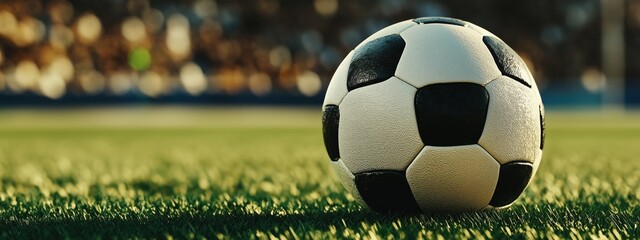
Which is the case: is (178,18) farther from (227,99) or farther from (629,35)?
(629,35)

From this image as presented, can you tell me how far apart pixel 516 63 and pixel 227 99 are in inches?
946

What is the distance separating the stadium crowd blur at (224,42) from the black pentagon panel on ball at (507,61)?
2371cm

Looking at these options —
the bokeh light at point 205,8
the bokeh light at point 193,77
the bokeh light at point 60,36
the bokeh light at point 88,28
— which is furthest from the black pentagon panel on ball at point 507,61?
the bokeh light at point 205,8

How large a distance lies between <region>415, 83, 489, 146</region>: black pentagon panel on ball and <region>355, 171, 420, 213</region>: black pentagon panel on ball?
20cm

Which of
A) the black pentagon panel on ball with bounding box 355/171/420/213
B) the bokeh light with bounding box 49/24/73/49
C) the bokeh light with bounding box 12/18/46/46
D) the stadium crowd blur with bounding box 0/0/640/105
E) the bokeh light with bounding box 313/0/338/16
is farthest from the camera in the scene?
the bokeh light with bounding box 313/0/338/16

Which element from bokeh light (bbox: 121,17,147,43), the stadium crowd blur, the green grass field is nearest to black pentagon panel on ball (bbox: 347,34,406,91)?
the green grass field

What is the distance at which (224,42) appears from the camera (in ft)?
101

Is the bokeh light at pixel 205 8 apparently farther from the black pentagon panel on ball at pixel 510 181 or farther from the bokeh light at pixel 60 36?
the black pentagon panel on ball at pixel 510 181

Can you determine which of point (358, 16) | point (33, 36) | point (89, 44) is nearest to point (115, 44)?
point (89, 44)

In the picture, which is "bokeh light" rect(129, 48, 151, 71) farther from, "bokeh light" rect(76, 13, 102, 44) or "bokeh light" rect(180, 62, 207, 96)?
"bokeh light" rect(76, 13, 102, 44)

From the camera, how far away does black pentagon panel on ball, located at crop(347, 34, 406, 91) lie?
306 cm

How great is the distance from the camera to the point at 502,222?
9.89 ft

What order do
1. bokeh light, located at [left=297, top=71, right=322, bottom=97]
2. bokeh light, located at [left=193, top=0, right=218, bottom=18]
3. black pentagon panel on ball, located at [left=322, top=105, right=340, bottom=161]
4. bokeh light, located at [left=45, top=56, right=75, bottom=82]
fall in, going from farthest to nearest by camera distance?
1. bokeh light, located at [left=193, top=0, right=218, bottom=18]
2. bokeh light, located at [left=297, top=71, right=322, bottom=97]
3. bokeh light, located at [left=45, top=56, right=75, bottom=82]
4. black pentagon panel on ball, located at [left=322, top=105, right=340, bottom=161]

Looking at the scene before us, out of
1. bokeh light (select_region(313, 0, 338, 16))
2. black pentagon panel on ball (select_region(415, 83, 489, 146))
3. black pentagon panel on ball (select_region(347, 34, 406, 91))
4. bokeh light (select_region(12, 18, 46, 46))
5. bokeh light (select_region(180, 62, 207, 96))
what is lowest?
bokeh light (select_region(180, 62, 207, 96))
